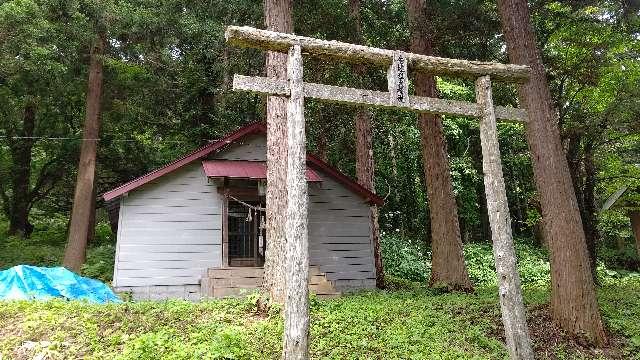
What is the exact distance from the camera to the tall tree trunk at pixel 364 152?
13.6m

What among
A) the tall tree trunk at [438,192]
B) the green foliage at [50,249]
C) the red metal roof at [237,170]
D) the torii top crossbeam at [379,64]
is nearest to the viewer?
the torii top crossbeam at [379,64]

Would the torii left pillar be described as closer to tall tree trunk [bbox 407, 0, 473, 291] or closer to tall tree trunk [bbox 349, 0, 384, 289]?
tall tree trunk [bbox 407, 0, 473, 291]

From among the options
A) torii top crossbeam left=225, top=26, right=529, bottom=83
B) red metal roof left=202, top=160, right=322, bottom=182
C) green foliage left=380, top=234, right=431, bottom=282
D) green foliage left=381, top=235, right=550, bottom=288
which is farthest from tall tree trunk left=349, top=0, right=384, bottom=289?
torii top crossbeam left=225, top=26, right=529, bottom=83

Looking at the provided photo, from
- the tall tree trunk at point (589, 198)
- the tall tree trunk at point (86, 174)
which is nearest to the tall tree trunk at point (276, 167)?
the tall tree trunk at point (589, 198)

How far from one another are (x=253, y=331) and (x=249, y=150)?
714 cm

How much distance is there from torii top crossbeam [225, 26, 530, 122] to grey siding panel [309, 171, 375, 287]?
689cm

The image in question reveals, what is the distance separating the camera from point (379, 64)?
664cm

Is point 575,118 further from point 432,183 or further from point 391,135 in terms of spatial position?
point 391,135

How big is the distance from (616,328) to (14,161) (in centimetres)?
2273

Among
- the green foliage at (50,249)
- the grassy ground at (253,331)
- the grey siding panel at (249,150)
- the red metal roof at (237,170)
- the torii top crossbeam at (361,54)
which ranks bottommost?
the grassy ground at (253,331)

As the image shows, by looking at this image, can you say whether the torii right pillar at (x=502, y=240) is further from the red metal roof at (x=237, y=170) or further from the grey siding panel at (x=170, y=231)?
the grey siding panel at (x=170, y=231)

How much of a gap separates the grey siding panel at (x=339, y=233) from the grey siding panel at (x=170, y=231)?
275 cm

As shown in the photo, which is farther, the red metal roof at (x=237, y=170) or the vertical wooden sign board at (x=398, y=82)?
the red metal roof at (x=237, y=170)

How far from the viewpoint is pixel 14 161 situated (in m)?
20.2
